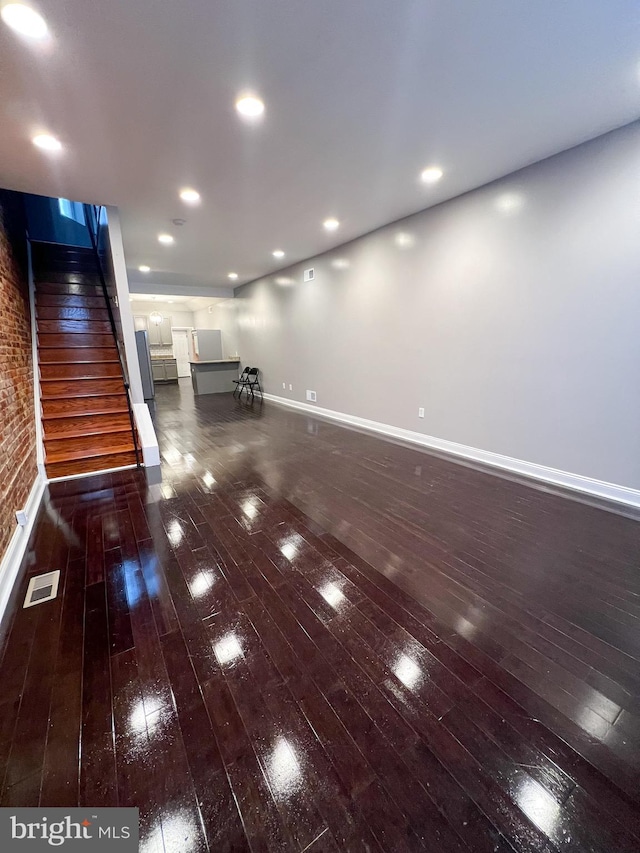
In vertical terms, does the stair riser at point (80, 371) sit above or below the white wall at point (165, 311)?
below

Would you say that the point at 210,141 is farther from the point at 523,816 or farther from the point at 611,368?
the point at 523,816

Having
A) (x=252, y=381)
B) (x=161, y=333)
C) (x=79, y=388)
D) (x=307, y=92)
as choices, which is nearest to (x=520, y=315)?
(x=307, y=92)

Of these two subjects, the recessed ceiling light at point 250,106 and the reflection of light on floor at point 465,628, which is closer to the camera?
the reflection of light on floor at point 465,628

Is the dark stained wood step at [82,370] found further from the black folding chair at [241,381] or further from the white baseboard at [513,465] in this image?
the black folding chair at [241,381]

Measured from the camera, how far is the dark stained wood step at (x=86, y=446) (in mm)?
3525

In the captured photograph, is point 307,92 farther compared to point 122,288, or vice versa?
point 122,288

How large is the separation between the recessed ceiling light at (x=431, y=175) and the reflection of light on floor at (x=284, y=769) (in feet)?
12.7

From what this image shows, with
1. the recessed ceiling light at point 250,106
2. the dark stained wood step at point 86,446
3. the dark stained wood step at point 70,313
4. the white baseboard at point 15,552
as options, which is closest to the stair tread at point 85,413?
the dark stained wood step at point 86,446

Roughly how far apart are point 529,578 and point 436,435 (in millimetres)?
2424

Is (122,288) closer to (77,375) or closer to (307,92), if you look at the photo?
(77,375)

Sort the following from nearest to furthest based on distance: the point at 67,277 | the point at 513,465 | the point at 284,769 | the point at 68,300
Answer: the point at 284,769, the point at 513,465, the point at 68,300, the point at 67,277

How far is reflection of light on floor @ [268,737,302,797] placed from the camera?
1027mm

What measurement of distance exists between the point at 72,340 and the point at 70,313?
0.54 meters

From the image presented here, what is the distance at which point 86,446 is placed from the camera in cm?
370
